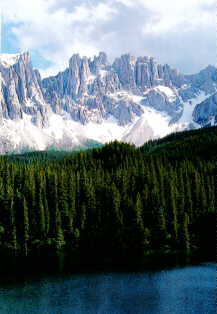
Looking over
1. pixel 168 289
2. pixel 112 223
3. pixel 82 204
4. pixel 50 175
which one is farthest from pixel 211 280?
pixel 50 175

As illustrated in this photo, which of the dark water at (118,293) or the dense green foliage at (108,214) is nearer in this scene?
the dark water at (118,293)

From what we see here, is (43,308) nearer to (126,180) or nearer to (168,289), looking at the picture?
(168,289)

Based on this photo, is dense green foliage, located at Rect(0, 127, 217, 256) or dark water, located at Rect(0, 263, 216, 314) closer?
dark water, located at Rect(0, 263, 216, 314)

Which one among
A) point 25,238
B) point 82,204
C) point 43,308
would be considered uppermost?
point 82,204

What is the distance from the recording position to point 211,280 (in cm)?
9962

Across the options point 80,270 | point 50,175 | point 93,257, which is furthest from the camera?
point 50,175

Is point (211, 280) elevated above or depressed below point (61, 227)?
below

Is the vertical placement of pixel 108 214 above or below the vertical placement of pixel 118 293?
above

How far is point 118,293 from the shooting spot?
92.9m

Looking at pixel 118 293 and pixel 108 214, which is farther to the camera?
pixel 108 214

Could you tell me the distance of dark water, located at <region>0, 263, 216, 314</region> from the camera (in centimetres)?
8394

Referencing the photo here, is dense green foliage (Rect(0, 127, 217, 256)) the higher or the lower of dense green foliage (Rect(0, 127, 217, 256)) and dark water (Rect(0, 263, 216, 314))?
the higher

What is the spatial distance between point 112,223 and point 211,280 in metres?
53.8

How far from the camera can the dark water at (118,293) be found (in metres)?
83.9
